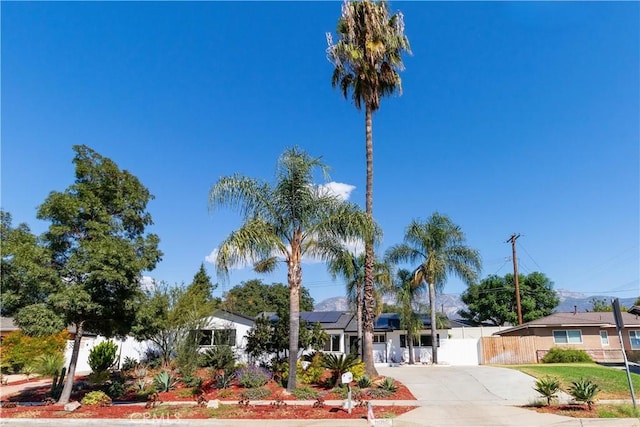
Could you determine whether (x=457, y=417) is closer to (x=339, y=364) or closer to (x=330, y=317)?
(x=339, y=364)

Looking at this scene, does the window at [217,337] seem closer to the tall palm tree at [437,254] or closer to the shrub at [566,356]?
the tall palm tree at [437,254]

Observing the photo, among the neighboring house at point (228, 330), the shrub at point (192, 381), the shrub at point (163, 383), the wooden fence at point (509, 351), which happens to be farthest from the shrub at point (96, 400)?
the wooden fence at point (509, 351)

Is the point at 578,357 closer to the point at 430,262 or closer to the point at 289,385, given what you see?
the point at 430,262

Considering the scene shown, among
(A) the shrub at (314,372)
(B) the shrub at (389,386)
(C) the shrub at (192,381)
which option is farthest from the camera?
(C) the shrub at (192,381)

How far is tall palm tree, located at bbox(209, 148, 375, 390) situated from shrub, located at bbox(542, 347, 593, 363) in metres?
19.5

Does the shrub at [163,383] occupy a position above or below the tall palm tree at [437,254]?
below

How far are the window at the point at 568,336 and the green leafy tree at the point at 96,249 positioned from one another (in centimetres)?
2988

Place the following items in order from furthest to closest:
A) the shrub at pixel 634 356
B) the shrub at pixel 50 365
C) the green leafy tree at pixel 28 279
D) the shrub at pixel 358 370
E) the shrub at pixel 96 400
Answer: the shrub at pixel 634 356 < the shrub at pixel 50 365 < the shrub at pixel 358 370 < the shrub at pixel 96 400 < the green leafy tree at pixel 28 279

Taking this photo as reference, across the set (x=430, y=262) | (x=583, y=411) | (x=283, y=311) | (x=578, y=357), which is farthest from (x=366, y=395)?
(x=578, y=357)

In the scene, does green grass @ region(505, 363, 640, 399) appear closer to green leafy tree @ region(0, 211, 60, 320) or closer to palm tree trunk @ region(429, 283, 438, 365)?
palm tree trunk @ region(429, 283, 438, 365)

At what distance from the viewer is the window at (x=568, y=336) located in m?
29.9

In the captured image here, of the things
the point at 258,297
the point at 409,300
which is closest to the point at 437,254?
the point at 409,300

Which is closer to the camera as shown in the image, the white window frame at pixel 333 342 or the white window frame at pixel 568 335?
the white window frame at pixel 568 335

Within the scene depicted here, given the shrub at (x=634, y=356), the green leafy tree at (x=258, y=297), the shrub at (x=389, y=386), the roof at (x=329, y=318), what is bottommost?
the shrub at (x=389, y=386)
